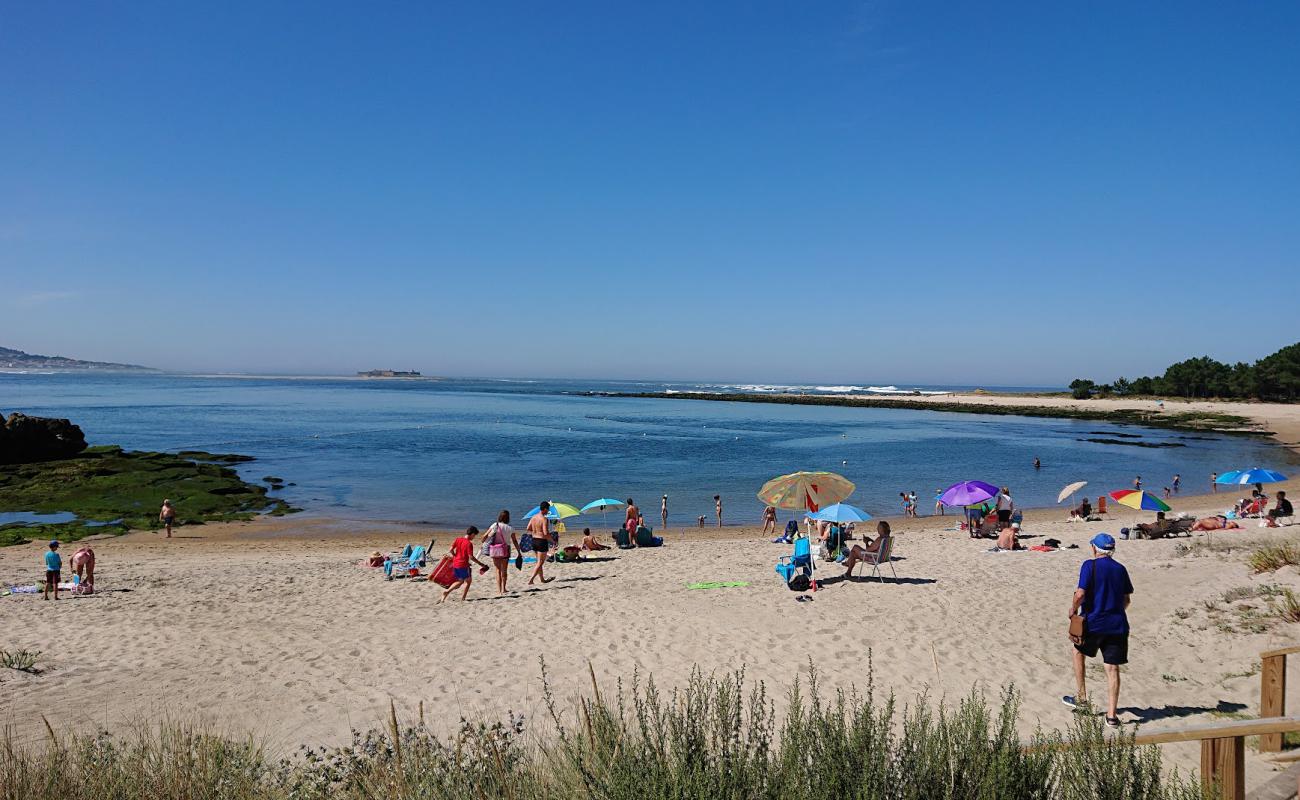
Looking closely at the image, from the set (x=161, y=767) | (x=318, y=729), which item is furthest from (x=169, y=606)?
(x=161, y=767)

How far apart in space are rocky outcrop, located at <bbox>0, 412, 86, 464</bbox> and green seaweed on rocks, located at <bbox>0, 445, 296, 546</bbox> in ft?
5.08

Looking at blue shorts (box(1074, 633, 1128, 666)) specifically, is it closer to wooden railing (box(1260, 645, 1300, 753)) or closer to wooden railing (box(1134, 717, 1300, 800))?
wooden railing (box(1260, 645, 1300, 753))

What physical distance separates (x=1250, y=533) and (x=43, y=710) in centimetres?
2112

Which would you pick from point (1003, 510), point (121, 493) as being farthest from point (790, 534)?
point (121, 493)

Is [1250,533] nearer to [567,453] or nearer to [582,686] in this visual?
[582,686]

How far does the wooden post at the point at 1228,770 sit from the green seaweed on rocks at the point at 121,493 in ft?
82.0

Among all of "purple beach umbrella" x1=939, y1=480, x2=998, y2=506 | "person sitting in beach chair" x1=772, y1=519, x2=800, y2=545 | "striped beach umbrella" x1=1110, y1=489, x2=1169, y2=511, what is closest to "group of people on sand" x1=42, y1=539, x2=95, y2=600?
"person sitting in beach chair" x1=772, y1=519, x2=800, y2=545

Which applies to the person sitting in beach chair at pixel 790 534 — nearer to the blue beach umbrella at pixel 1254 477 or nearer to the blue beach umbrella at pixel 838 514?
the blue beach umbrella at pixel 838 514

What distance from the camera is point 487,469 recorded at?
35.0 meters

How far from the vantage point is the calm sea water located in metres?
27.7

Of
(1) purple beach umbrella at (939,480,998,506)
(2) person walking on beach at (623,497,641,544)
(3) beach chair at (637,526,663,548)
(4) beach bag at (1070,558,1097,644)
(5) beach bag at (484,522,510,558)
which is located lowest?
(3) beach chair at (637,526,663,548)

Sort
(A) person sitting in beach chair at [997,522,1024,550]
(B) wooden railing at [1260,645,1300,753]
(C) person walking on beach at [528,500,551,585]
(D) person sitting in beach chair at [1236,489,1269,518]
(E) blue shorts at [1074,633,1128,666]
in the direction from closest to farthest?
1. (B) wooden railing at [1260,645,1300,753]
2. (E) blue shorts at [1074,633,1128,666]
3. (C) person walking on beach at [528,500,551,585]
4. (A) person sitting in beach chair at [997,522,1024,550]
5. (D) person sitting in beach chair at [1236,489,1269,518]

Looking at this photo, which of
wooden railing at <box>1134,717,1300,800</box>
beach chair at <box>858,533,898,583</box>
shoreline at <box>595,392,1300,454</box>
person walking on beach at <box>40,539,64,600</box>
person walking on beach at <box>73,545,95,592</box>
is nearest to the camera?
wooden railing at <box>1134,717,1300,800</box>

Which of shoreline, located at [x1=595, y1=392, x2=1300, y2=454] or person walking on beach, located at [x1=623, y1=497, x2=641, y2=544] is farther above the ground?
shoreline, located at [x1=595, y1=392, x2=1300, y2=454]
